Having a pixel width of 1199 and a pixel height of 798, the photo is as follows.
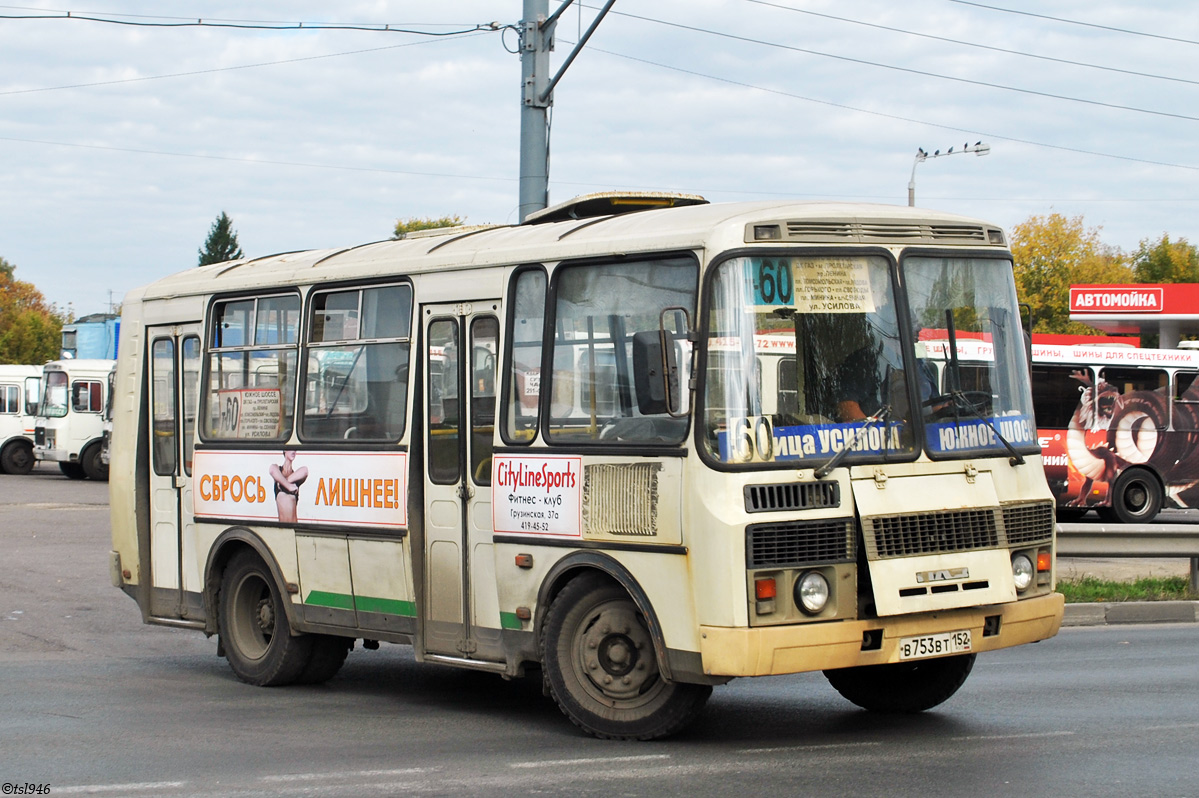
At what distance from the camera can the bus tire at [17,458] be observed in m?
40.7

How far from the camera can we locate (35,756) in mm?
7547

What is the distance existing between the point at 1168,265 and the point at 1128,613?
67.9m

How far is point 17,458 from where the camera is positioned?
4084 cm

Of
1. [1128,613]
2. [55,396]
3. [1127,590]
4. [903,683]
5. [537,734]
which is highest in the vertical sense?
[55,396]

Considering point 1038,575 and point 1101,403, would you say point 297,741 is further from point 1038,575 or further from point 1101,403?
point 1101,403

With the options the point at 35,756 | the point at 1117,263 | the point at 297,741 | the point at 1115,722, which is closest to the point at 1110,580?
the point at 1115,722

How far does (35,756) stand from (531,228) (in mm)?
4080

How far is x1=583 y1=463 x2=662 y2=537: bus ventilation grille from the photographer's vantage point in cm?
757

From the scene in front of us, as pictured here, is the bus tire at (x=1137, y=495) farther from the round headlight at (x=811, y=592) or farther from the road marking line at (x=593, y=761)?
the road marking line at (x=593, y=761)

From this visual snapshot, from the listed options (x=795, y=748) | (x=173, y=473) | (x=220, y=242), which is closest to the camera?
(x=795, y=748)

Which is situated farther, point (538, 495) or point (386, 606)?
point (386, 606)

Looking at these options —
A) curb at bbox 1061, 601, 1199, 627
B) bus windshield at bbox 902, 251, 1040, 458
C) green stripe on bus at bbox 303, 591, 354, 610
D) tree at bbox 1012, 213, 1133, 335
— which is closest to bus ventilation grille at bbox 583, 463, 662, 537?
bus windshield at bbox 902, 251, 1040, 458

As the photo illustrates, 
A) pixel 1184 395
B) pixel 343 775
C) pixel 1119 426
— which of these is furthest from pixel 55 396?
pixel 343 775

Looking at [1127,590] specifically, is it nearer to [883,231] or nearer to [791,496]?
[883,231]
